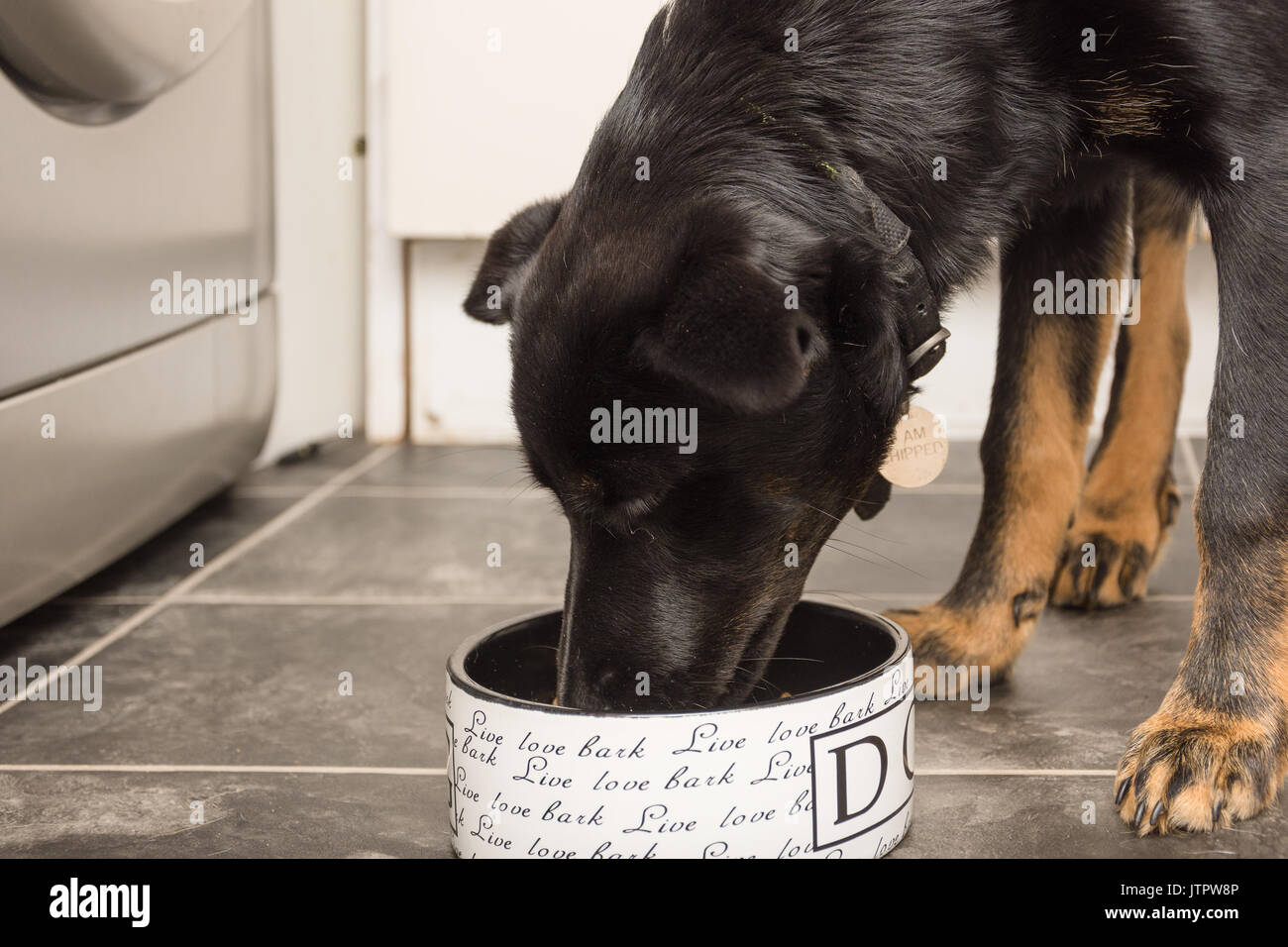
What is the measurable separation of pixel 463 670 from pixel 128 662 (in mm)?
779

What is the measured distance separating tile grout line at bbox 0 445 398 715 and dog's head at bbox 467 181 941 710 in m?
0.82

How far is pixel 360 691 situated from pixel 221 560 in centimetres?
79

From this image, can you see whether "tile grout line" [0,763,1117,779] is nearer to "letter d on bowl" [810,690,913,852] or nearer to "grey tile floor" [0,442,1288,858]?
"grey tile floor" [0,442,1288,858]

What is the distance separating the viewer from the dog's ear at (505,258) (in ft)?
4.77

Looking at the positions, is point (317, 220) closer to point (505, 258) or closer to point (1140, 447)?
point (505, 258)

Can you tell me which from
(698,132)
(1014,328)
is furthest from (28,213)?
(1014,328)

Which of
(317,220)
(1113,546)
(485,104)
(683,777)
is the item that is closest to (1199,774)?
(683,777)

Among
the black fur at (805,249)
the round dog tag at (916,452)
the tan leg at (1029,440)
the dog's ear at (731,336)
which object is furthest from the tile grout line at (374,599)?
the dog's ear at (731,336)

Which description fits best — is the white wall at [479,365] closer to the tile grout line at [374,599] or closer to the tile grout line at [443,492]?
the tile grout line at [443,492]

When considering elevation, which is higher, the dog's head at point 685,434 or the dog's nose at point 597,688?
the dog's head at point 685,434

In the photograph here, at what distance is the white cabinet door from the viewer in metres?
3.25

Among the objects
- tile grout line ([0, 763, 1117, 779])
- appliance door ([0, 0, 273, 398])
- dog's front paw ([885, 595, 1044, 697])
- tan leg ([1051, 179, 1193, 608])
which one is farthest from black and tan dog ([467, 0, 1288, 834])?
appliance door ([0, 0, 273, 398])

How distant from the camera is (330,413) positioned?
355 cm
